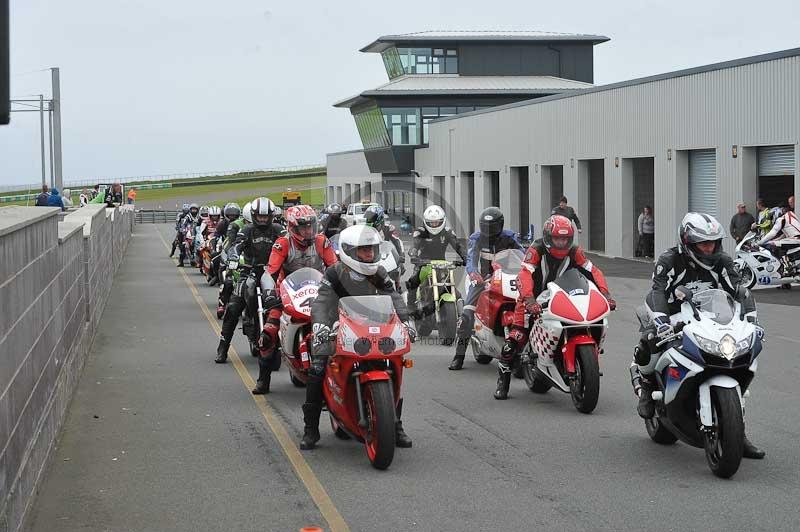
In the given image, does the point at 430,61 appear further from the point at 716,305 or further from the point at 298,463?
the point at 716,305

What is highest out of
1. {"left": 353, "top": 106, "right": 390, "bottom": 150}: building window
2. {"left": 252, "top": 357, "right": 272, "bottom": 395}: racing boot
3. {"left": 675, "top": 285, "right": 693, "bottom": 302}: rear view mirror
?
{"left": 353, "top": 106, "right": 390, "bottom": 150}: building window

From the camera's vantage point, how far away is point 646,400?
9.46m

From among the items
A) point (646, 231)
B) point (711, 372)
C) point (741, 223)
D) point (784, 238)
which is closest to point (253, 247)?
point (711, 372)

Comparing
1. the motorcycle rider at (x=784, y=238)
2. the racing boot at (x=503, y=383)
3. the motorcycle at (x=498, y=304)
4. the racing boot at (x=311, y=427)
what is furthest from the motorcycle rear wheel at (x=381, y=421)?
the motorcycle rider at (x=784, y=238)

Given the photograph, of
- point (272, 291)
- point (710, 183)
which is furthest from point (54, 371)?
point (710, 183)

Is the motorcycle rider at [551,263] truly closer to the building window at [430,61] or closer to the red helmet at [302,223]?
the red helmet at [302,223]

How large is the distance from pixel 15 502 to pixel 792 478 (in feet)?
15.9

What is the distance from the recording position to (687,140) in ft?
113

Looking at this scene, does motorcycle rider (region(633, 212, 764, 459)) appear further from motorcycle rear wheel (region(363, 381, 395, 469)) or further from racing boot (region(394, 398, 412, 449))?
motorcycle rear wheel (region(363, 381, 395, 469))

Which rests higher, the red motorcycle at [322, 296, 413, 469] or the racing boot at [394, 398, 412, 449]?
the red motorcycle at [322, 296, 413, 469]

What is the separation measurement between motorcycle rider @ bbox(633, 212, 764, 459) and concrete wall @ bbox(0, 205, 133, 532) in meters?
4.21

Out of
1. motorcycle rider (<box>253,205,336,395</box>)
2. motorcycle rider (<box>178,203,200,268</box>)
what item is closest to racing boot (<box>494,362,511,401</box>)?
motorcycle rider (<box>253,205,336,395</box>)

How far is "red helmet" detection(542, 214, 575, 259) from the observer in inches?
444

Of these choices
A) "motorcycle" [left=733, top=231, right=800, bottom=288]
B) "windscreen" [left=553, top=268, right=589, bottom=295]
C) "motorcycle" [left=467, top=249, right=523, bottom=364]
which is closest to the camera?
"windscreen" [left=553, top=268, right=589, bottom=295]
